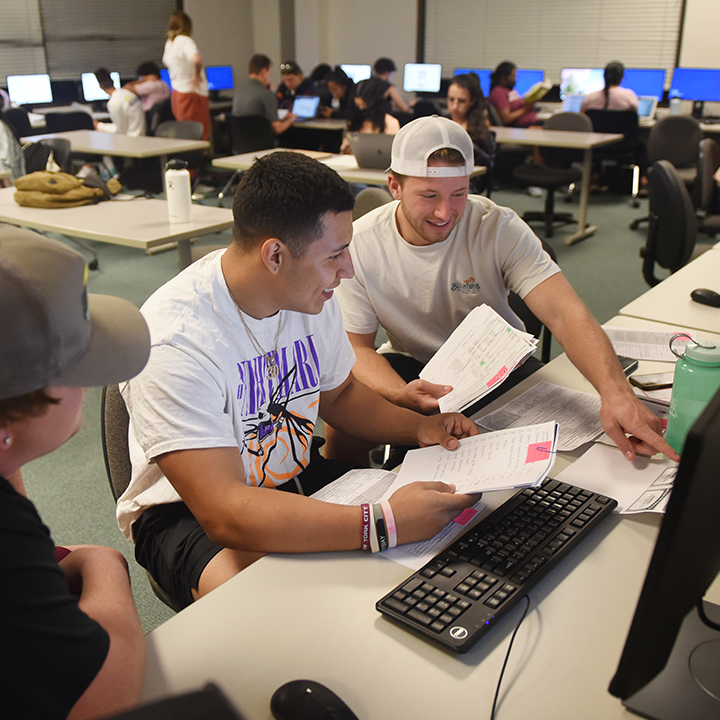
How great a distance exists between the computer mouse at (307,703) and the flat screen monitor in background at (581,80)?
26.0 feet

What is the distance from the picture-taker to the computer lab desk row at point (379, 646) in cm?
81

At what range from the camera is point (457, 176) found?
184cm

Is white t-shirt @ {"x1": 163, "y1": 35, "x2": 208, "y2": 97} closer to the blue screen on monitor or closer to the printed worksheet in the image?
the blue screen on monitor

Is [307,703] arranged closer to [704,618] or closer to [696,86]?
[704,618]

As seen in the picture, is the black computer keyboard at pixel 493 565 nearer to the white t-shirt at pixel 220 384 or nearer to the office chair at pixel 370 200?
the white t-shirt at pixel 220 384

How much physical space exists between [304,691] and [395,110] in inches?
296

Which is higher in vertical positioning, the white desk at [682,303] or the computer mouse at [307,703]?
the white desk at [682,303]

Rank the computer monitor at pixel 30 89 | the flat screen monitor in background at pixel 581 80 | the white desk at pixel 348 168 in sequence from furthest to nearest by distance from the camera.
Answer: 1. the flat screen monitor in background at pixel 581 80
2. the computer monitor at pixel 30 89
3. the white desk at pixel 348 168

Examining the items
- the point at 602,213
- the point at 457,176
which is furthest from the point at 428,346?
the point at 602,213

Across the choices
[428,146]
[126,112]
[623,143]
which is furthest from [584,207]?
[126,112]

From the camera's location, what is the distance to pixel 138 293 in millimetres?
4422

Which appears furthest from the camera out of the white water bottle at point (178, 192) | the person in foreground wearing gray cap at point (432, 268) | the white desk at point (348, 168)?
the white desk at point (348, 168)

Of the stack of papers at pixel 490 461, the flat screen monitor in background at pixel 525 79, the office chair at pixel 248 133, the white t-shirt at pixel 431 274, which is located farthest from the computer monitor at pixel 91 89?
the stack of papers at pixel 490 461

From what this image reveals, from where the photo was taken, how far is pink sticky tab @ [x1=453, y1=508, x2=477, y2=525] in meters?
1.14
